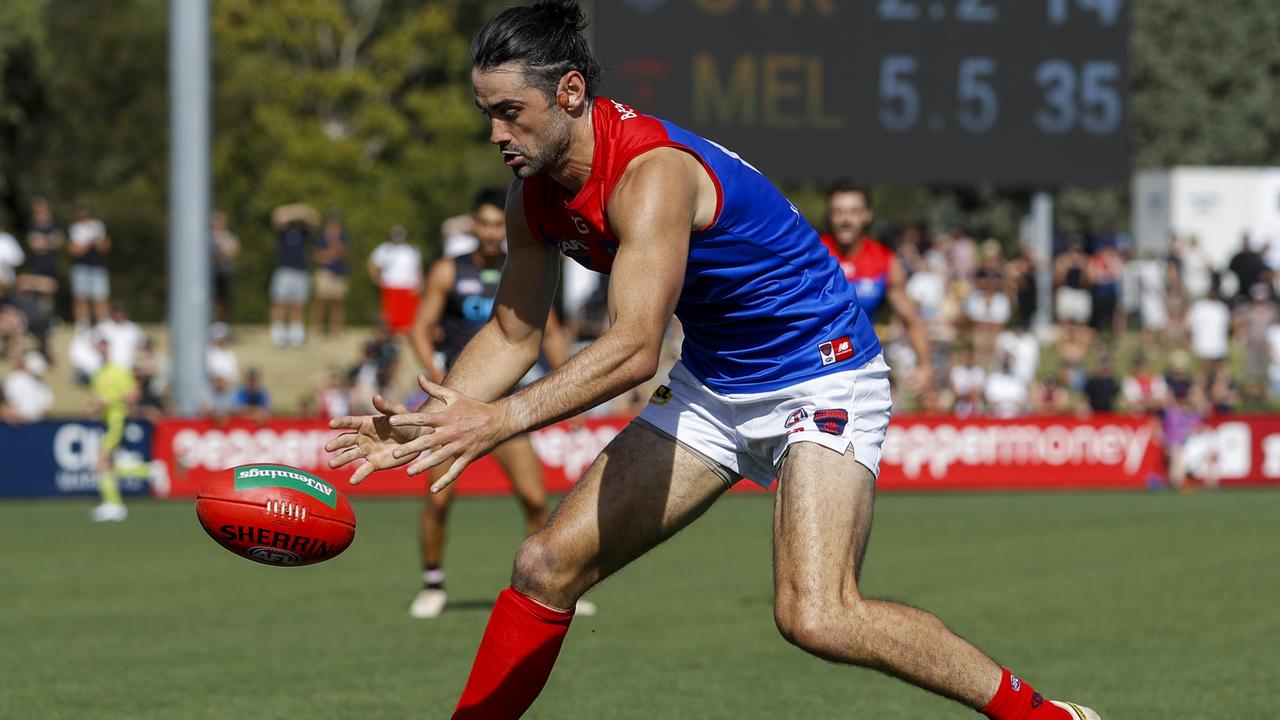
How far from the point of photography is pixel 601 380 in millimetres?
4965

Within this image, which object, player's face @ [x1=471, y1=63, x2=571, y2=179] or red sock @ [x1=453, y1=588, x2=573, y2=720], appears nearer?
player's face @ [x1=471, y1=63, x2=571, y2=179]

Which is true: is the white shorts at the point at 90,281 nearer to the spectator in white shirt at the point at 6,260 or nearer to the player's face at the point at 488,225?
the spectator in white shirt at the point at 6,260

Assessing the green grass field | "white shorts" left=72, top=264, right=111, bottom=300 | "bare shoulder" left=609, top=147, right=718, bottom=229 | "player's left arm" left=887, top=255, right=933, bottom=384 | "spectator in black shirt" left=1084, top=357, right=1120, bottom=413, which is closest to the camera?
"bare shoulder" left=609, top=147, right=718, bottom=229

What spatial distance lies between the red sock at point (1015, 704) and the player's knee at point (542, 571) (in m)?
1.30

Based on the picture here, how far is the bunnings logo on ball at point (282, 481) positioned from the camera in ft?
18.7

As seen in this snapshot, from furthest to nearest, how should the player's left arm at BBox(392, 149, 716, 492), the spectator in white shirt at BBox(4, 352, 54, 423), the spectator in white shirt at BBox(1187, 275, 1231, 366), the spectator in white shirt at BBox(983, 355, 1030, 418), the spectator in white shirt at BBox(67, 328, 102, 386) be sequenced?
the spectator in white shirt at BBox(1187, 275, 1231, 366), the spectator in white shirt at BBox(67, 328, 102, 386), the spectator in white shirt at BBox(983, 355, 1030, 418), the spectator in white shirt at BBox(4, 352, 54, 423), the player's left arm at BBox(392, 149, 716, 492)

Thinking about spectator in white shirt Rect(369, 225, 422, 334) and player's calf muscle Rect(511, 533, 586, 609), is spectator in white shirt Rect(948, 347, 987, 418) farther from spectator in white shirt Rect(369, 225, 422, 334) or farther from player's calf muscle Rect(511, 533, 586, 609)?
player's calf muscle Rect(511, 533, 586, 609)

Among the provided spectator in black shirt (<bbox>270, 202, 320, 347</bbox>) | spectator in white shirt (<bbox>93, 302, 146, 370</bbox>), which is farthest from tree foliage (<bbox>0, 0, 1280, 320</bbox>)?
spectator in white shirt (<bbox>93, 302, 146, 370</bbox>)

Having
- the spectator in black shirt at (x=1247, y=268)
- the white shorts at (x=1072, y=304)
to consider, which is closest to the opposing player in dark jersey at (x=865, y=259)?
the spectator in black shirt at (x=1247, y=268)

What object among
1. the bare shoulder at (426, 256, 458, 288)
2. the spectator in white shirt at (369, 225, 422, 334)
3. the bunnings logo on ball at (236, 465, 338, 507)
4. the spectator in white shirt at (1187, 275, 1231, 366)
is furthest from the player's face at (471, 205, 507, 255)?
the spectator in white shirt at (1187, 275, 1231, 366)

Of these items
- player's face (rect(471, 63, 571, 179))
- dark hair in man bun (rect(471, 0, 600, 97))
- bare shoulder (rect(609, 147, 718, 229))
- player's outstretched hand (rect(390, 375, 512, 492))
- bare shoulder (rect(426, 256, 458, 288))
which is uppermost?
dark hair in man bun (rect(471, 0, 600, 97))

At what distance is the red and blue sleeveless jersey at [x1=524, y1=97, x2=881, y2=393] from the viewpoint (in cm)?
529

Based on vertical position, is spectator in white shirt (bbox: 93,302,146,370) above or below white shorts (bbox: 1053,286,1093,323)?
above

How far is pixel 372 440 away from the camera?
16.8 ft
